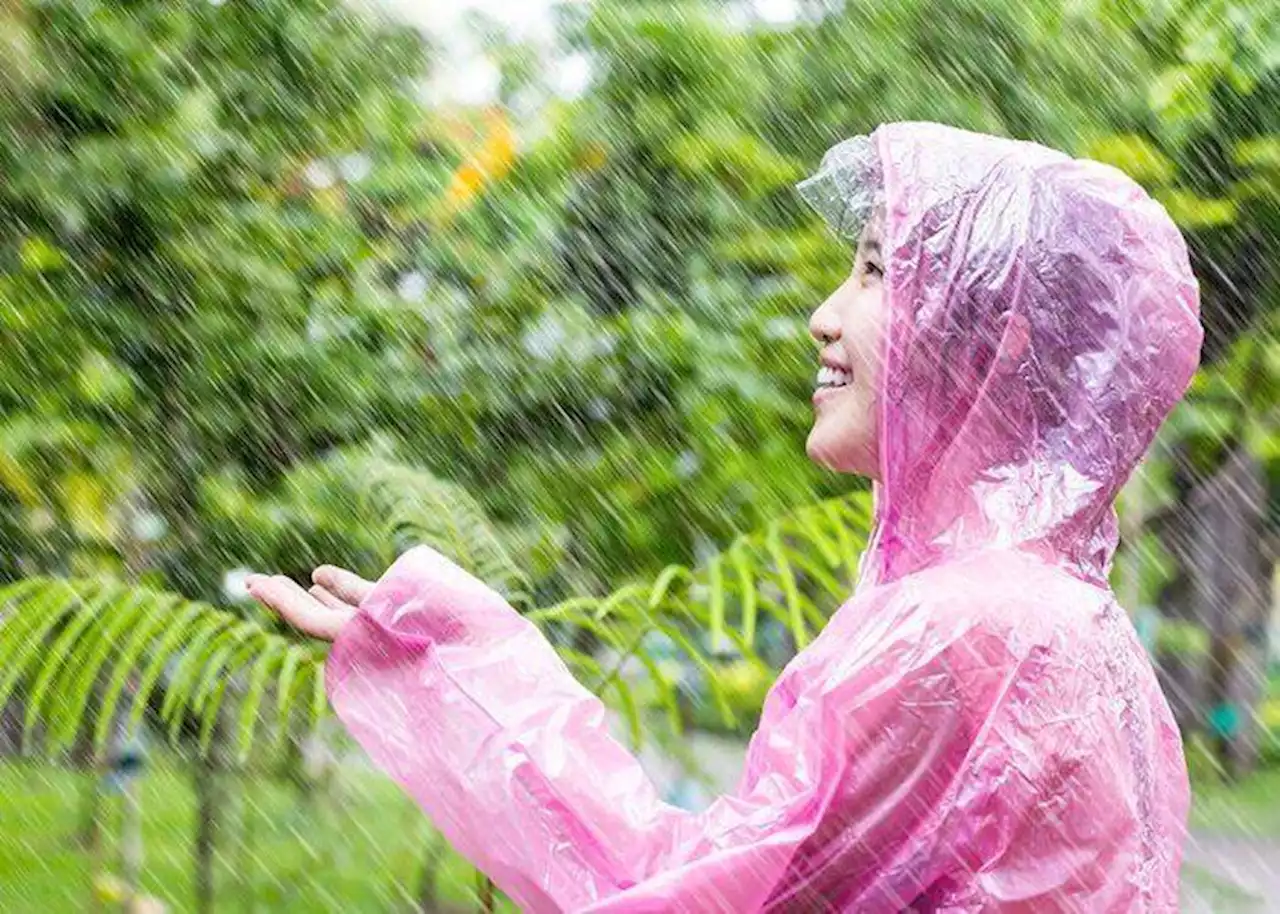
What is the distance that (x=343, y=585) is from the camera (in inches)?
81.4

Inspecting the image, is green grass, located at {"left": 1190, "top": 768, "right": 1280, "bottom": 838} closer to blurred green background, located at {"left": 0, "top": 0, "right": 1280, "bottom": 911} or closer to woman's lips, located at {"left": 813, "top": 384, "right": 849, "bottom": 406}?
blurred green background, located at {"left": 0, "top": 0, "right": 1280, "bottom": 911}

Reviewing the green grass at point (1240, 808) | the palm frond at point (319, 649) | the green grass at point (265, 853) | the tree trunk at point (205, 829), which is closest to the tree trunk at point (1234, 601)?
the green grass at point (1240, 808)

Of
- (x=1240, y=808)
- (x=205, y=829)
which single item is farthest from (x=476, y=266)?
(x=1240, y=808)

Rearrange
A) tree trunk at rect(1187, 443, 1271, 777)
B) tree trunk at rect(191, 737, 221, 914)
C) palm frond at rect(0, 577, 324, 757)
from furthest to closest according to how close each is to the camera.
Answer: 1. tree trunk at rect(1187, 443, 1271, 777)
2. tree trunk at rect(191, 737, 221, 914)
3. palm frond at rect(0, 577, 324, 757)

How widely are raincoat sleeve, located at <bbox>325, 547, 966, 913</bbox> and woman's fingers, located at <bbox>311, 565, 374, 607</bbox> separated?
0.17ft

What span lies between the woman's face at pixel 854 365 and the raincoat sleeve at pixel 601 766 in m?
0.22

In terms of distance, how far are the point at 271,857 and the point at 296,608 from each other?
2.41 meters

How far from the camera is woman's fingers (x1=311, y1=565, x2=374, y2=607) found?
205 centimetres

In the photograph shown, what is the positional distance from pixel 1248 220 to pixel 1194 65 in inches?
15.9

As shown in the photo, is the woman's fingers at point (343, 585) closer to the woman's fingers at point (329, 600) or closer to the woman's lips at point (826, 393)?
the woman's fingers at point (329, 600)

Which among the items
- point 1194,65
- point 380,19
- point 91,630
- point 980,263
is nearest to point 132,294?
point 380,19

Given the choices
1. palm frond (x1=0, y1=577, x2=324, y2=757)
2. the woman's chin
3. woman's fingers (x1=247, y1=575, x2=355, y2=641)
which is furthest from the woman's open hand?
palm frond (x1=0, y1=577, x2=324, y2=757)

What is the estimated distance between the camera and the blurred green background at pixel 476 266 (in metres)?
3.71

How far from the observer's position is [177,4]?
3775mm
